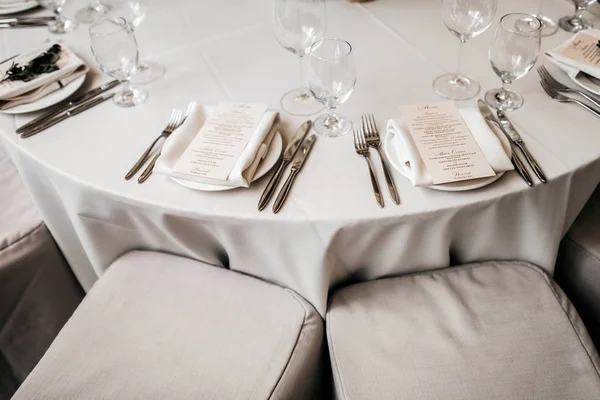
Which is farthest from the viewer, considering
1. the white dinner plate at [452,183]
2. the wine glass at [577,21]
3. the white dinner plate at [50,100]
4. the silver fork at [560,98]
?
the wine glass at [577,21]

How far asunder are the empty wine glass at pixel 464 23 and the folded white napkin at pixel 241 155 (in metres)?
0.37

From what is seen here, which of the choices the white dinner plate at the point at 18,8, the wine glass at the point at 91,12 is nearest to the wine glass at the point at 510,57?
the wine glass at the point at 91,12

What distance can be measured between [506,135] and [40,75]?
3.32 feet

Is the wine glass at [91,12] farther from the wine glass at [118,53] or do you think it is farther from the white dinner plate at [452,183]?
the white dinner plate at [452,183]

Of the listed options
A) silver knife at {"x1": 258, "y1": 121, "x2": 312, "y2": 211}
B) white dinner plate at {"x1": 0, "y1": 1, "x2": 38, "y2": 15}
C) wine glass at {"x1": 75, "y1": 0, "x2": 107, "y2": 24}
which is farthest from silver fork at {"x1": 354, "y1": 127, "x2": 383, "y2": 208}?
white dinner plate at {"x1": 0, "y1": 1, "x2": 38, "y2": 15}

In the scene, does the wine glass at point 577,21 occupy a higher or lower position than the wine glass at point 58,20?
lower

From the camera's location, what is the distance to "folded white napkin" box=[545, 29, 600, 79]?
3.14ft

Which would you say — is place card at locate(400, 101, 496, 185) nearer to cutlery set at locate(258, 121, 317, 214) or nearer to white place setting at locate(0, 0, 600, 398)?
white place setting at locate(0, 0, 600, 398)

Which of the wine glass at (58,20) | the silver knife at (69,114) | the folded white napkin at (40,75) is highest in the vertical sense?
the wine glass at (58,20)

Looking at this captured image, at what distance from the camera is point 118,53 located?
101 centimetres

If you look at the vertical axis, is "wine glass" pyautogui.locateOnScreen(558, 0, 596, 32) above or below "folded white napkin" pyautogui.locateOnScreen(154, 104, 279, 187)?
above

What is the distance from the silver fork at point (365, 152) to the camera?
0.79 meters

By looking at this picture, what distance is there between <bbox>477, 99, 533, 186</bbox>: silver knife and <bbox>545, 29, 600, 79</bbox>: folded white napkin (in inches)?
8.2

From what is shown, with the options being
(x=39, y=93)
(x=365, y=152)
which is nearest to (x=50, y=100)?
(x=39, y=93)
